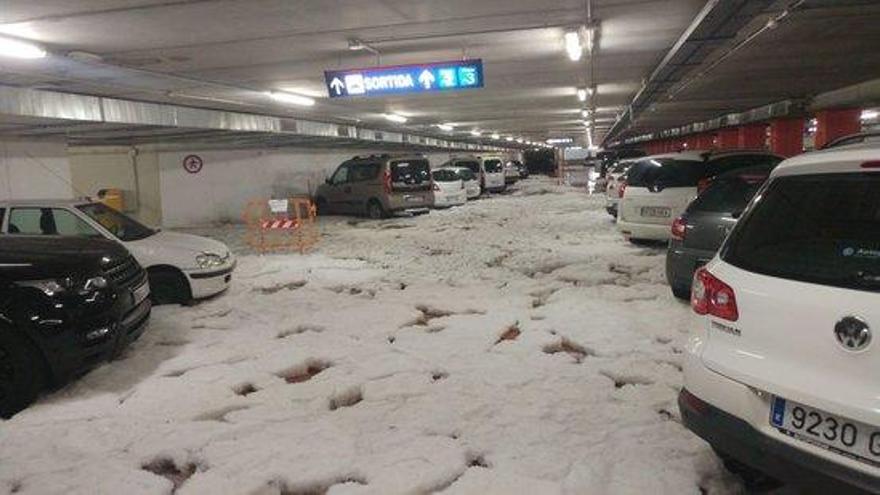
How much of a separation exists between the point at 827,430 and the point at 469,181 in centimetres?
2063

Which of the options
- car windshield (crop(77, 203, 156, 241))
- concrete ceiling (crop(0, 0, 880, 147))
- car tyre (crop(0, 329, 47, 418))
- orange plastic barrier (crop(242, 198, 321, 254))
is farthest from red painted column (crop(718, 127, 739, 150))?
car tyre (crop(0, 329, 47, 418))

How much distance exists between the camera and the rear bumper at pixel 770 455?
212cm

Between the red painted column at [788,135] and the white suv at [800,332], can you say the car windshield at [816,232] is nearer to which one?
the white suv at [800,332]

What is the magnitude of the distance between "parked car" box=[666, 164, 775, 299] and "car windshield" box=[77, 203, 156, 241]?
6.07 meters

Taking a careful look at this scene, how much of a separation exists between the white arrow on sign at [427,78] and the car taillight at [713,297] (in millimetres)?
5738

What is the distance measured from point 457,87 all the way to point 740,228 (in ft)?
19.0

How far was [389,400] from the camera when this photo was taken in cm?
425

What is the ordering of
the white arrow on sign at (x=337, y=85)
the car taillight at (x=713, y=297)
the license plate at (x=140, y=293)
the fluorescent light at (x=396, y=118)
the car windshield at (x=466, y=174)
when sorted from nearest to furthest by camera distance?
1. the car taillight at (x=713, y=297)
2. the license plate at (x=140, y=293)
3. the white arrow on sign at (x=337, y=85)
4. the fluorescent light at (x=396, y=118)
5. the car windshield at (x=466, y=174)

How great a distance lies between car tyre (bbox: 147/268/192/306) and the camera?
6949 millimetres

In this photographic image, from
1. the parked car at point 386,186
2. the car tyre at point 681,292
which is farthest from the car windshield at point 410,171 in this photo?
the car tyre at point 681,292

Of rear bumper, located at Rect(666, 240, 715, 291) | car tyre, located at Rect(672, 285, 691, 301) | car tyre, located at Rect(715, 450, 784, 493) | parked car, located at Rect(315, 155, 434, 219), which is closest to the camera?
car tyre, located at Rect(715, 450, 784, 493)

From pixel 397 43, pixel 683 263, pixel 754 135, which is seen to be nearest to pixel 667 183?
pixel 683 263

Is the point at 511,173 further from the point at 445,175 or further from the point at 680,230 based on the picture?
the point at 680,230

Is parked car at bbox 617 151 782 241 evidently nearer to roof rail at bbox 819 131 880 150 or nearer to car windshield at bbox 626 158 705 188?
car windshield at bbox 626 158 705 188
